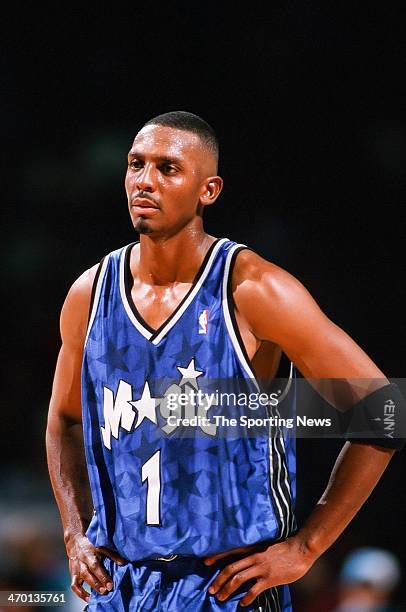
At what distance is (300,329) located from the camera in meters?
1.81

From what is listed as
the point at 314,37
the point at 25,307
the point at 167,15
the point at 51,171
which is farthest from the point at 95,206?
the point at 314,37

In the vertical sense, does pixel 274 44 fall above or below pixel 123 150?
above

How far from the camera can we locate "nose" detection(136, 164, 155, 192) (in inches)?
73.0

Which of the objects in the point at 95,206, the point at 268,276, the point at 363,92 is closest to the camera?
the point at 268,276

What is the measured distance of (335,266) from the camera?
Result: 294 centimetres

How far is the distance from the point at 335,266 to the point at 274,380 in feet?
3.51

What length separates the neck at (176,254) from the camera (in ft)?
6.34

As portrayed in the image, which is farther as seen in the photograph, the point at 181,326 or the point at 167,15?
the point at 167,15

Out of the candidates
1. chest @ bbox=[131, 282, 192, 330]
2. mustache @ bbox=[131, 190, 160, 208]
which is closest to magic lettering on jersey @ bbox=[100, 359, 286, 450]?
chest @ bbox=[131, 282, 192, 330]

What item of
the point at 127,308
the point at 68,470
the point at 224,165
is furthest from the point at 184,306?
the point at 224,165

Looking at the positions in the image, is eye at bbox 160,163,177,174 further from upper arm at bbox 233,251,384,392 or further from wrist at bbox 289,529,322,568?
wrist at bbox 289,529,322,568

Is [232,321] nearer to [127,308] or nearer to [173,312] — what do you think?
[173,312]

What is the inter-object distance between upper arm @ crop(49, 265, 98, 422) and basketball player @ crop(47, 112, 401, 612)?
0.06 m

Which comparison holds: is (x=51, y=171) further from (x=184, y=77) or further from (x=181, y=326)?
(x=181, y=326)
